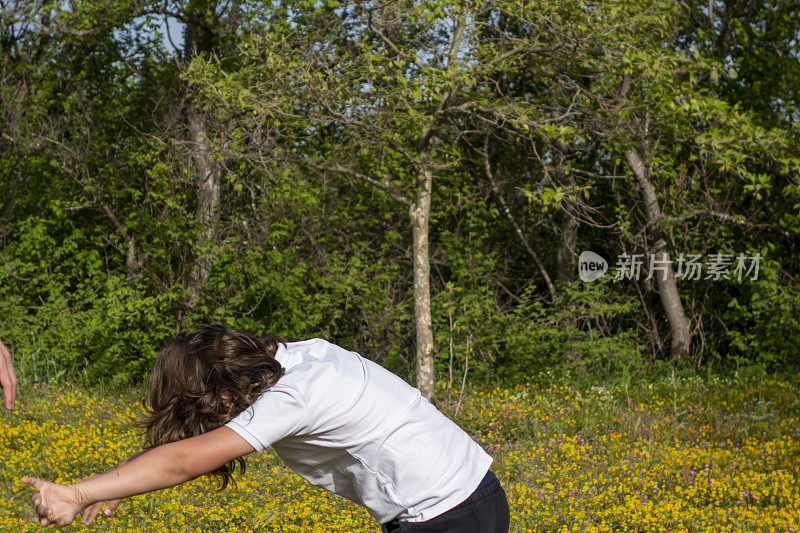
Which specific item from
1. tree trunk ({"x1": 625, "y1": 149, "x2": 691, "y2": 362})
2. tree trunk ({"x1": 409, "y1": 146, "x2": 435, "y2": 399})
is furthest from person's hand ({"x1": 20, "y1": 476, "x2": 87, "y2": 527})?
tree trunk ({"x1": 625, "y1": 149, "x2": 691, "y2": 362})

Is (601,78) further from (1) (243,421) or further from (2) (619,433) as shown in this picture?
(1) (243,421)

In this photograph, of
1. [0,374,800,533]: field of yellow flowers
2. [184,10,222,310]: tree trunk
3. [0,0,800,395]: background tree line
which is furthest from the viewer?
[184,10,222,310]: tree trunk

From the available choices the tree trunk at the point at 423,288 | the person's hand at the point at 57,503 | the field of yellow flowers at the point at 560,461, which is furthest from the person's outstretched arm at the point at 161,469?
the tree trunk at the point at 423,288

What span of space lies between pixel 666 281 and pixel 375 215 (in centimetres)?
354

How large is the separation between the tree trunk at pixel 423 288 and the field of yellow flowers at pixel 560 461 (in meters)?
0.39

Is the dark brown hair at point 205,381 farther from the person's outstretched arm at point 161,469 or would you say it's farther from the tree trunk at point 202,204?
the tree trunk at point 202,204

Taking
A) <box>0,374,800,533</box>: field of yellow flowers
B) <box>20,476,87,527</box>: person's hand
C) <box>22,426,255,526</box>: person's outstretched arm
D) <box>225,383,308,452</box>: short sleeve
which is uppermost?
<box>225,383,308,452</box>: short sleeve

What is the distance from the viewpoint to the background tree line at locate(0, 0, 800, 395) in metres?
8.08

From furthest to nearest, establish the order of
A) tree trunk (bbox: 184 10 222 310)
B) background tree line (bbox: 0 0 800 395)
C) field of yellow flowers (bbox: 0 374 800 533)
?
tree trunk (bbox: 184 10 222 310), background tree line (bbox: 0 0 800 395), field of yellow flowers (bbox: 0 374 800 533)

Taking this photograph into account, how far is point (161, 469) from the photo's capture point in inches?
72.1

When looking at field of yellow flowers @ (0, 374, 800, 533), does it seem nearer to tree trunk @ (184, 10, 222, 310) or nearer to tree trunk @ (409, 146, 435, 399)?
tree trunk @ (409, 146, 435, 399)

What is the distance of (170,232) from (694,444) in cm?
574

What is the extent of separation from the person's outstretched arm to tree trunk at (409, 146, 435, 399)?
5.11 metres

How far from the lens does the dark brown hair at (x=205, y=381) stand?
1.95 metres
